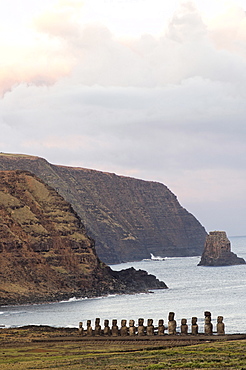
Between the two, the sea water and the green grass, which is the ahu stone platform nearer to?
the green grass

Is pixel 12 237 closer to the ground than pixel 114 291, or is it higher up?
higher up

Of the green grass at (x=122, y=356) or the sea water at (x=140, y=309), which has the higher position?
the sea water at (x=140, y=309)

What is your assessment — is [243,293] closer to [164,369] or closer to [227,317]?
[227,317]

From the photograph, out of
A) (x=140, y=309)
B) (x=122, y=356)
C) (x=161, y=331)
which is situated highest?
(x=140, y=309)

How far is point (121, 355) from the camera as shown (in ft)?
199

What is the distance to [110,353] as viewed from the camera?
63.2 metres

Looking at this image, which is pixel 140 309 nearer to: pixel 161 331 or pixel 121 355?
pixel 161 331

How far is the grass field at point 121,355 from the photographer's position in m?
51.4

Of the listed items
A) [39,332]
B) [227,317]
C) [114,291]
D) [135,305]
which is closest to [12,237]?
[114,291]

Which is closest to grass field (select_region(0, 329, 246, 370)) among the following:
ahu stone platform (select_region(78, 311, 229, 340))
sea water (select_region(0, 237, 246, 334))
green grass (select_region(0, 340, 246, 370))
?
green grass (select_region(0, 340, 246, 370))

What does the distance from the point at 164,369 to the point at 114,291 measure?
475 ft

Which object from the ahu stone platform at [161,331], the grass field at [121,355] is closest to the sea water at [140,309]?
the ahu stone platform at [161,331]

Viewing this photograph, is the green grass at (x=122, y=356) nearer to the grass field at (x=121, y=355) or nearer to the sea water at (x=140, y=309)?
the grass field at (x=121, y=355)

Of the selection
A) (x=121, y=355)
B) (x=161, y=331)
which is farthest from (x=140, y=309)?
(x=121, y=355)
